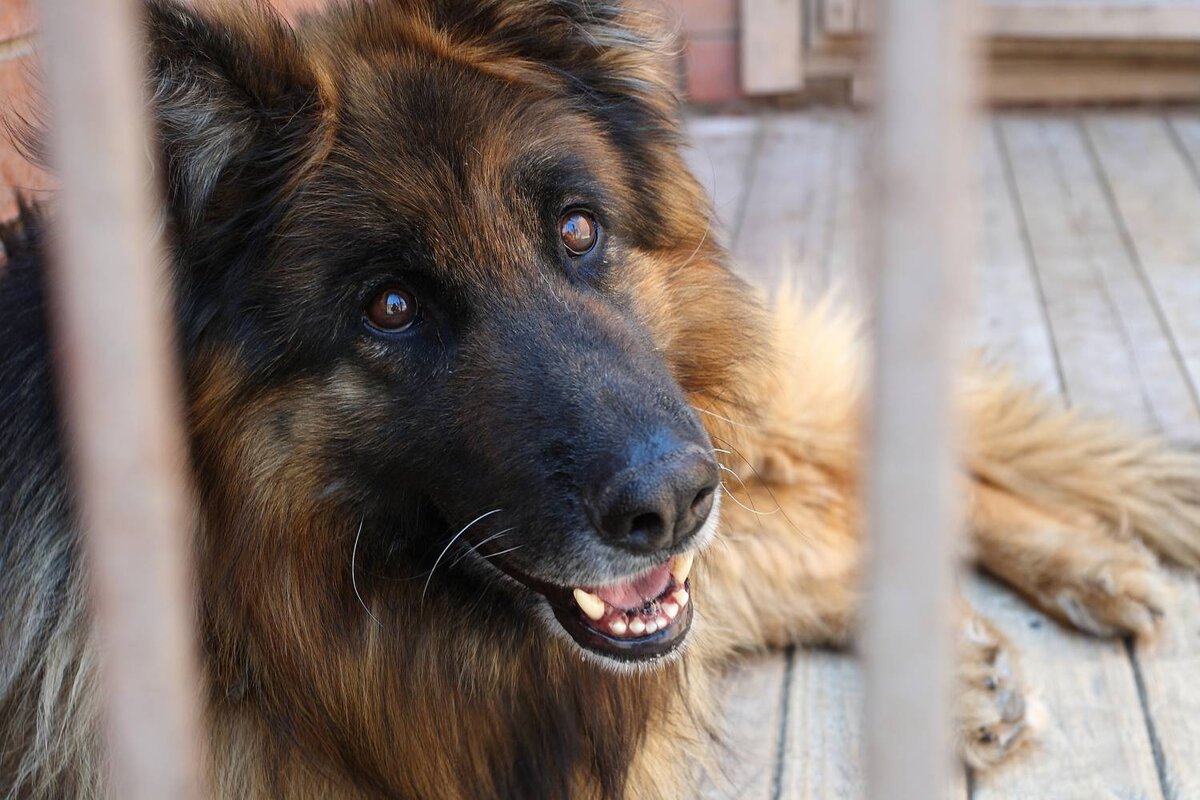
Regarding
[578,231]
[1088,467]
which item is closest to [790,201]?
[1088,467]

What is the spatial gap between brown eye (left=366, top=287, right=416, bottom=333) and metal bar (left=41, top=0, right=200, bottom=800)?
771 mm

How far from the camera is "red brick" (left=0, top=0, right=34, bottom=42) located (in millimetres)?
2523

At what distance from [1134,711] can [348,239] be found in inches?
64.4

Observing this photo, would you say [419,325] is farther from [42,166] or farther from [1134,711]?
[1134,711]

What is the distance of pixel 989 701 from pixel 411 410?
1.19m

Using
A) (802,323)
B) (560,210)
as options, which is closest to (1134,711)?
(802,323)

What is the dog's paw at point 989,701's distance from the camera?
2.22 meters

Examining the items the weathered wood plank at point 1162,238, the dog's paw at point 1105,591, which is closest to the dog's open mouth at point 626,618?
the dog's paw at point 1105,591

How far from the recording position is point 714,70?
5906mm

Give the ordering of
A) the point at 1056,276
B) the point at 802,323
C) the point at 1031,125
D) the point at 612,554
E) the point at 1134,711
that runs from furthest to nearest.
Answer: the point at 1031,125
the point at 1056,276
the point at 802,323
the point at 1134,711
the point at 612,554

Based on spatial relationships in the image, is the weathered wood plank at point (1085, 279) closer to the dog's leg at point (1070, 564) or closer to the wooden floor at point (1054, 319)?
the wooden floor at point (1054, 319)

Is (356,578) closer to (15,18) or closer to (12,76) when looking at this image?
(12,76)

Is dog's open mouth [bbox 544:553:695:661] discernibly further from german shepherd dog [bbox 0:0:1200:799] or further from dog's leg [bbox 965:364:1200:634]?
dog's leg [bbox 965:364:1200:634]

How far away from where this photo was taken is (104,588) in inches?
39.3
